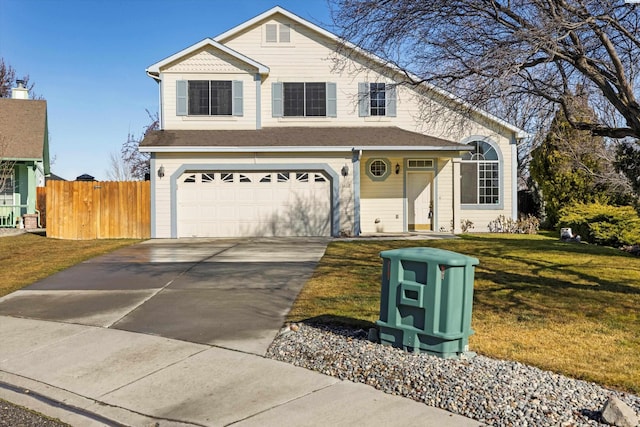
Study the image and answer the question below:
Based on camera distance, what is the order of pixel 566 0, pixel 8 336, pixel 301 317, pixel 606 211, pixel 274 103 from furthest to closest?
1. pixel 274 103
2. pixel 606 211
3. pixel 566 0
4. pixel 301 317
5. pixel 8 336

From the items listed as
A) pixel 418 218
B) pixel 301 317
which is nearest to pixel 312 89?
pixel 418 218

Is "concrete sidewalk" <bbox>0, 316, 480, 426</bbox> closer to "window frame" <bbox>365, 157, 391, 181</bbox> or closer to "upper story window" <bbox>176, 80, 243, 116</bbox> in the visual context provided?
"upper story window" <bbox>176, 80, 243, 116</bbox>

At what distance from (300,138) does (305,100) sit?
6.90 feet

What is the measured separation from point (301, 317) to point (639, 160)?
6.01 m

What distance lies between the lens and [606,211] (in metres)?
18.1

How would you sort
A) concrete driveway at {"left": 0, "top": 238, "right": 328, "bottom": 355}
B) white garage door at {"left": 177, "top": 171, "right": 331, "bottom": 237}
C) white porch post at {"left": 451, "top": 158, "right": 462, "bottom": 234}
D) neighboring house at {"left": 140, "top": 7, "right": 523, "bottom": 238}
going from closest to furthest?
concrete driveway at {"left": 0, "top": 238, "right": 328, "bottom": 355} → neighboring house at {"left": 140, "top": 7, "right": 523, "bottom": 238} → white garage door at {"left": 177, "top": 171, "right": 331, "bottom": 237} → white porch post at {"left": 451, "top": 158, "right": 462, "bottom": 234}

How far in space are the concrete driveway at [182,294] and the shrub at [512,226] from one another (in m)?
9.14

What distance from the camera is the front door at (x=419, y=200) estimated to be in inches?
812

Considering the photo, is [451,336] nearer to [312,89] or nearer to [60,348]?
[60,348]

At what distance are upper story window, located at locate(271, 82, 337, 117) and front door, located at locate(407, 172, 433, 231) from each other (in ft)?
12.6

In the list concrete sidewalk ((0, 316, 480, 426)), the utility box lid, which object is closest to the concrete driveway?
concrete sidewalk ((0, 316, 480, 426))

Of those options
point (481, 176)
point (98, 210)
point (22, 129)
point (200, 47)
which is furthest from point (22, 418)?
point (22, 129)

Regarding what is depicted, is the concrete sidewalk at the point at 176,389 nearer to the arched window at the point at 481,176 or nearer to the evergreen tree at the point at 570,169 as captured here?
the arched window at the point at 481,176

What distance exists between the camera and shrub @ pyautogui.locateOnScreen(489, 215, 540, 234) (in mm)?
20688
